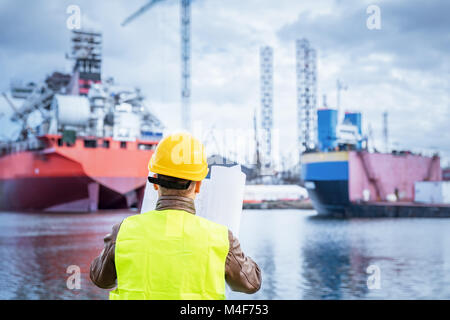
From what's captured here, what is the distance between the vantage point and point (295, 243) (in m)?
18.8

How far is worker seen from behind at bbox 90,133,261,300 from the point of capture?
49.8 inches

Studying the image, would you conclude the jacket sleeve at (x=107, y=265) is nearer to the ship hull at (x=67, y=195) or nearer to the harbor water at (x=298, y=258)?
the harbor water at (x=298, y=258)

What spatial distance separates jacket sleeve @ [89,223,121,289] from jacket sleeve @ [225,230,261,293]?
32cm

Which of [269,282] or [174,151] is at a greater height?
[174,151]

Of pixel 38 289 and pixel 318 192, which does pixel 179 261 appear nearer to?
pixel 38 289

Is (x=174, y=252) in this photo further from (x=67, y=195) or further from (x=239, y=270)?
(x=67, y=195)

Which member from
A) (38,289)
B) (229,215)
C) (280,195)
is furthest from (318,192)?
(229,215)

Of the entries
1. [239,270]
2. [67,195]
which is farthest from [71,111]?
[239,270]

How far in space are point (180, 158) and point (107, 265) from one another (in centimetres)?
36

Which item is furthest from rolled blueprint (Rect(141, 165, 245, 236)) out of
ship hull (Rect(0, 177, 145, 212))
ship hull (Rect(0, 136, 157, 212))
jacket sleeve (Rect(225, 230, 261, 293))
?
ship hull (Rect(0, 177, 145, 212))

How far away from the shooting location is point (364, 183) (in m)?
31.3

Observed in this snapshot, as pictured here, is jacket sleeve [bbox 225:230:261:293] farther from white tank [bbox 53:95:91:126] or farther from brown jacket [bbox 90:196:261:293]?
white tank [bbox 53:95:91:126]

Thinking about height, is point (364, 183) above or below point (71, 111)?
below
